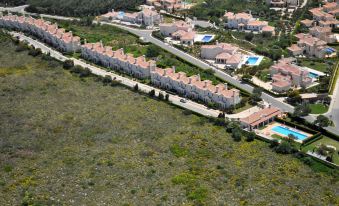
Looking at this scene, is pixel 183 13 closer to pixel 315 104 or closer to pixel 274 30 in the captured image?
pixel 274 30

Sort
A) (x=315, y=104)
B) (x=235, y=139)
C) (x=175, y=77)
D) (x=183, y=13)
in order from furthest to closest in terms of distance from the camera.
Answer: (x=183, y=13) → (x=175, y=77) → (x=315, y=104) → (x=235, y=139)

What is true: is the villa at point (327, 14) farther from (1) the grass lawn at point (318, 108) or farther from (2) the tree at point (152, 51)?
(1) the grass lawn at point (318, 108)

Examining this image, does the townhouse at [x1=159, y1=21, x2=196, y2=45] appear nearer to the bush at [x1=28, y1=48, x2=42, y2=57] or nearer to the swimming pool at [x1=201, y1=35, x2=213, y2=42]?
the swimming pool at [x1=201, y1=35, x2=213, y2=42]

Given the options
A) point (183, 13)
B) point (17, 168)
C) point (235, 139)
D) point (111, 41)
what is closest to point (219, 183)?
point (235, 139)

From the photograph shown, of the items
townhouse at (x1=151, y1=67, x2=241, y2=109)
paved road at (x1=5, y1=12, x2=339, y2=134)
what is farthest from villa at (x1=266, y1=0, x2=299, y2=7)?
townhouse at (x1=151, y1=67, x2=241, y2=109)

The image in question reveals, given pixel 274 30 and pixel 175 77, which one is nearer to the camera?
pixel 175 77

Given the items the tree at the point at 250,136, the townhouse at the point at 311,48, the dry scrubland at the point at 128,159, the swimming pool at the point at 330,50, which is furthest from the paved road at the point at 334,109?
the swimming pool at the point at 330,50
